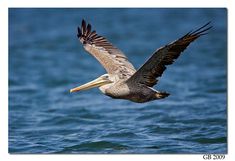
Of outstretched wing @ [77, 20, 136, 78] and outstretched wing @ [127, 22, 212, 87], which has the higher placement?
outstretched wing @ [77, 20, 136, 78]

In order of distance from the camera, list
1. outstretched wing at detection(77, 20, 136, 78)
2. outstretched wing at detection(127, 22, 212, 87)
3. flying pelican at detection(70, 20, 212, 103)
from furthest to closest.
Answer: outstretched wing at detection(77, 20, 136, 78)
flying pelican at detection(70, 20, 212, 103)
outstretched wing at detection(127, 22, 212, 87)

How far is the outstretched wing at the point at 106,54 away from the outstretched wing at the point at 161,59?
67 centimetres

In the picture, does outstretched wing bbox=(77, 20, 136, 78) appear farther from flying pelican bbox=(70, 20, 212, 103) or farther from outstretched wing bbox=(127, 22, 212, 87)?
outstretched wing bbox=(127, 22, 212, 87)

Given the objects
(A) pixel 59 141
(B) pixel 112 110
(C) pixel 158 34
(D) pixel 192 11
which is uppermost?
(D) pixel 192 11

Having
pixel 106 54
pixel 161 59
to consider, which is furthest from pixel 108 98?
pixel 161 59

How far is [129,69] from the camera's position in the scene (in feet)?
33.8

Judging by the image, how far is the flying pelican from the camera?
8.73 m

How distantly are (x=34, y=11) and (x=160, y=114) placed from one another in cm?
1068

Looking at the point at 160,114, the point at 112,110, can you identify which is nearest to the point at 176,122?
the point at 160,114

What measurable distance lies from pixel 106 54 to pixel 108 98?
3.72 metres

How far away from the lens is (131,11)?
74.2 ft

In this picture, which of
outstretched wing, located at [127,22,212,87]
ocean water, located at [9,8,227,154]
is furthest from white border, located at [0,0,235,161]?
outstretched wing, located at [127,22,212,87]

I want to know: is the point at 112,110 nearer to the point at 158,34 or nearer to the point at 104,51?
the point at 104,51
